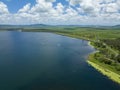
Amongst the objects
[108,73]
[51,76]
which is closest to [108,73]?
[108,73]

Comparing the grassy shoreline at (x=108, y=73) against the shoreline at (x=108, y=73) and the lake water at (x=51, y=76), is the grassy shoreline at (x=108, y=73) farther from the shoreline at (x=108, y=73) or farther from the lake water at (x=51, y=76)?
the lake water at (x=51, y=76)

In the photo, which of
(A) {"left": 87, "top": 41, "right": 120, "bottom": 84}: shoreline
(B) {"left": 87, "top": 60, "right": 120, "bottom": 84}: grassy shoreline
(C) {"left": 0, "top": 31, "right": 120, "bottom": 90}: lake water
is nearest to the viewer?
(C) {"left": 0, "top": 31, "right": 120, "bottom": 90}: lake water

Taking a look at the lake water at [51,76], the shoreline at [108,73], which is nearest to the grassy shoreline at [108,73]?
the shoreline at [108,73]

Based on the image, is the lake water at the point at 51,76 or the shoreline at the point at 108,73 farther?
the shoreline at the point at 108,73

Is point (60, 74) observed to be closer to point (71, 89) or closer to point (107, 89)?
point (71, 89)

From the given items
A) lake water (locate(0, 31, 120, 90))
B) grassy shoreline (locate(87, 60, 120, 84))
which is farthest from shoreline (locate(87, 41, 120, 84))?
lake water (locate(0, 31, 120, 90))

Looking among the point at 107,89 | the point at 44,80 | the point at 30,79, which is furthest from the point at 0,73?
the point at 107,89

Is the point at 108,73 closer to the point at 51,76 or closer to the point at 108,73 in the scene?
the point at 108,73

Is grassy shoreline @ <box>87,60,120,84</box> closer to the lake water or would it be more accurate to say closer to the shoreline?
the shoreline

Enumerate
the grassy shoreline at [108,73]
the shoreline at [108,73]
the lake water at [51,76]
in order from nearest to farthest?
the lake water at [51,76]
the grassy shoreline at [108,73]
the shoreline at [108,73]

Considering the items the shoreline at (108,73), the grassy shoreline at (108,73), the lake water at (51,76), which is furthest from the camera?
the shoreline at (108,73)

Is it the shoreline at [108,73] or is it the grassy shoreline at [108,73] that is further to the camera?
the shoreline at [108,73]
